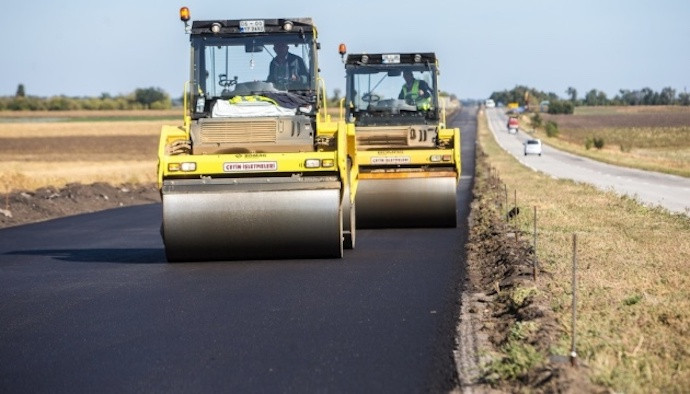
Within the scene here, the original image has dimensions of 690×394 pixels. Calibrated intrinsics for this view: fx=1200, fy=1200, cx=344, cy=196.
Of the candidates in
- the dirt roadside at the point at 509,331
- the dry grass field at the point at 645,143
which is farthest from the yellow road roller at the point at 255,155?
the dry grass field at the point at 645,143

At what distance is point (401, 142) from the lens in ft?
68.7

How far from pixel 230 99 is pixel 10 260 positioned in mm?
3868

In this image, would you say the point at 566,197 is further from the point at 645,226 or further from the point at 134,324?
the point at 134,324

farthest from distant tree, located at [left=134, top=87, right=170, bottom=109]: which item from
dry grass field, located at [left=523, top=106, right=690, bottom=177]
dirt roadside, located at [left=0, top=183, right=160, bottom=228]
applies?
dirt roadside, located at [left=0, top=183, right=160, bottom=228]

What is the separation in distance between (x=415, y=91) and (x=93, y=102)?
557 feet

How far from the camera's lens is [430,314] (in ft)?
34.8

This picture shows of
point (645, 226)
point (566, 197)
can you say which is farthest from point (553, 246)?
point (566, 197)

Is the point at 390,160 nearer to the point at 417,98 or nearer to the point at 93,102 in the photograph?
the point at 417,98

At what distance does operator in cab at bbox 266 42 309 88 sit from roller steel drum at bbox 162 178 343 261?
187cm

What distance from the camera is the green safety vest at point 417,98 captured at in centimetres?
2214

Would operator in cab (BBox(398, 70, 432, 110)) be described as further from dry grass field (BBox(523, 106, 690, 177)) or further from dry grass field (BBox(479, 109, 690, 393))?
dry grass field (BBox(523, 106, 690, 177))

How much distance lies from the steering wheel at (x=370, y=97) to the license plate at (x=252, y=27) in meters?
6.73

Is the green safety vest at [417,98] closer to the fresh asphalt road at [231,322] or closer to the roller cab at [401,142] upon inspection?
the roller cab at [401,142]

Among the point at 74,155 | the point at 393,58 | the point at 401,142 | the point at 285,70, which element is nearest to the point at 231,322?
the point at 285,70
